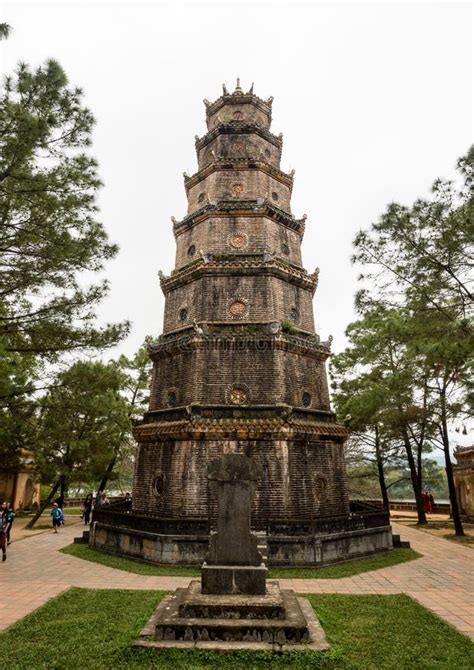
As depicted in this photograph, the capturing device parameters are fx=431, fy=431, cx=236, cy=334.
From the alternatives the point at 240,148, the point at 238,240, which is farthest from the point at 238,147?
the point at 238,240

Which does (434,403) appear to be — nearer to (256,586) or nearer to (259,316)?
(259,316)

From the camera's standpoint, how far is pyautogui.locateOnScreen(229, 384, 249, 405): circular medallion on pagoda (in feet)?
47.7

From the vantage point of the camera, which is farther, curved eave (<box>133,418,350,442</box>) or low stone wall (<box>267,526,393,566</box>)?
curved eave (<box>133,418,350,442</box>)

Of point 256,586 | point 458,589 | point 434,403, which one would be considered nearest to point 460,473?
point 434,403

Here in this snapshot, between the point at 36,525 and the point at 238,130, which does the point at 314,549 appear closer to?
the point at 238,130

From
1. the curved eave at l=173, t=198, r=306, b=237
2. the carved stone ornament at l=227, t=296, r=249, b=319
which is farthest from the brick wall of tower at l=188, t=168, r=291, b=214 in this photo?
the carved stone ornament at l=227, t=296, r=249, b=319

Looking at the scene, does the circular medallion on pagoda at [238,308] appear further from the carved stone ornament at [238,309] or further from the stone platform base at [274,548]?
the stone platform base at [274,548]

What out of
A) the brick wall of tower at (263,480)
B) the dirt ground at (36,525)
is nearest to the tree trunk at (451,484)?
the brick wall of tower at (263,480)

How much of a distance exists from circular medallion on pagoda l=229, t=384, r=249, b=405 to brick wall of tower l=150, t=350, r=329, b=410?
2.7 inches

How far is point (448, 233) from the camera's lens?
9.74m

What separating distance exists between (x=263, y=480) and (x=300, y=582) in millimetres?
3305

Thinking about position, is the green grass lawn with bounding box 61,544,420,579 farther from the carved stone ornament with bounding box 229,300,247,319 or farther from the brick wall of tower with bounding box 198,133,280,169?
the brick wall of tower with bounding box 198,133,280,169

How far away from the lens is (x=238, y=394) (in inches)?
577

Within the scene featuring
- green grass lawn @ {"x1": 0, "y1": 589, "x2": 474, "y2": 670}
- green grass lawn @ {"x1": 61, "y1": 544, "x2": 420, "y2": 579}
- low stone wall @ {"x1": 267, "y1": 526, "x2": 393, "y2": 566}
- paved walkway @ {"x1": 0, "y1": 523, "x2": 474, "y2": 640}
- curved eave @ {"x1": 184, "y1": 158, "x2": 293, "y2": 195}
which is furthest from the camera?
curved eave @ {"x1": 184, "y1": 158, "x2": 293, "y2": 195}
